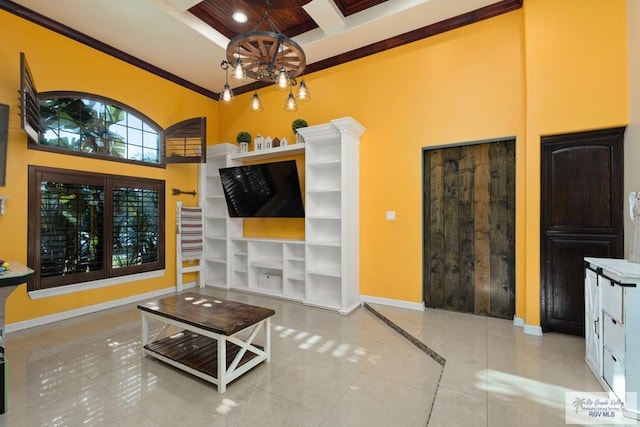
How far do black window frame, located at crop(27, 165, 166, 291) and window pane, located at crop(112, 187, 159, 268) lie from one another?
0.18ft

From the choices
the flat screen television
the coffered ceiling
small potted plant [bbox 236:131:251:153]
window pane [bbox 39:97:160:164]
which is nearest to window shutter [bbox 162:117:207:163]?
window pane [bbox 39:97:160:164]

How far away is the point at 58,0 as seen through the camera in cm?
306

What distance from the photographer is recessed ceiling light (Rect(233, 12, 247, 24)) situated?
3559mm

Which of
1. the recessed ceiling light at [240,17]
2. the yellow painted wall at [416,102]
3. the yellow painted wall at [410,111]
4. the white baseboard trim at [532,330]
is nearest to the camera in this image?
the yellow painted wall at [416,102]

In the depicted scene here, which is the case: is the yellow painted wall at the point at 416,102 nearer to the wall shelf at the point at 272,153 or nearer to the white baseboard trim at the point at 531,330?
the white baseboard trim at the point at 531,330

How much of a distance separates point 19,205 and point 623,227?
6093 millimetres

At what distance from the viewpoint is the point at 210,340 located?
2.65 meters

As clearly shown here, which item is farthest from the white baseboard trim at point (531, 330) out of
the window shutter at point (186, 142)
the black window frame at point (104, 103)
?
the black window frame at point (104, 103)

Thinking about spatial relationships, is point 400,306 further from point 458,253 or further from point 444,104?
point 444,104

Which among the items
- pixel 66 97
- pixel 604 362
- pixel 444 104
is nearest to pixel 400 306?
pixel 604 362

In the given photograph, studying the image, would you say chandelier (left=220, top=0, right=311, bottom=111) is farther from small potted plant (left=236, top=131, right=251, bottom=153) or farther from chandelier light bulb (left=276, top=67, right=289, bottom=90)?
small potted plant (left=236, top=131, right=251, bottom=153)

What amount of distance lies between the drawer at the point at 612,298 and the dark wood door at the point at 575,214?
2.48 feet

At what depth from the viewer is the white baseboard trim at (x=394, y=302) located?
3572mm

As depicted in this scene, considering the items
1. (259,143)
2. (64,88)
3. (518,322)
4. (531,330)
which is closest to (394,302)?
(518,322)
